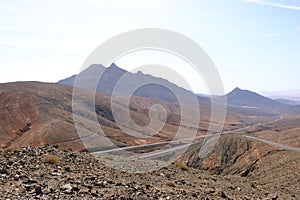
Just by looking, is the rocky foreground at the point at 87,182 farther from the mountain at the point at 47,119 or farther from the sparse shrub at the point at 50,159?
the mountain at the point at 47,119

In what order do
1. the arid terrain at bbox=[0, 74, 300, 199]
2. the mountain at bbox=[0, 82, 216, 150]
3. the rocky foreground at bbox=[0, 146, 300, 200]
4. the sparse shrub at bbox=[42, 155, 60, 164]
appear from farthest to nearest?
the mountain at bbox=[0, 82, 216, 150] → the sparse shrub at bbox=[42, 155, 60, 164] → the arid terrain at bbox=[0, 74, 300, 199] → the rocky foreground at bbox=[0, 146, 300, 200]

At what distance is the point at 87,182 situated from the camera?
11789 mm

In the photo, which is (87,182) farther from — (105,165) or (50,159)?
(105,165)

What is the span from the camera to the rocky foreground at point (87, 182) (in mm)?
10102

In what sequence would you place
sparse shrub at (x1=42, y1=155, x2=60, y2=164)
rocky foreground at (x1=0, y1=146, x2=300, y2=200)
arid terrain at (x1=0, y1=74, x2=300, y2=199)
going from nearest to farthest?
rocky foreground at (x1=0, y1=146, x2=300, y2=200) → arid terrain at (x1=0, y1=74, x2=300, y2=199) → sparse shrub at (x1=42, y1=155, x2=60, y2=164)

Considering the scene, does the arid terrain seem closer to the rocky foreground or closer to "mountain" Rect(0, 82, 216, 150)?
the rocky foreground

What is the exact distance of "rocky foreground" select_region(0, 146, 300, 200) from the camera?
10102 millimetres

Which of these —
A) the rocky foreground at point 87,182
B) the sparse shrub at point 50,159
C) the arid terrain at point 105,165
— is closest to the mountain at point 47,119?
the arid terrain at point 105,165

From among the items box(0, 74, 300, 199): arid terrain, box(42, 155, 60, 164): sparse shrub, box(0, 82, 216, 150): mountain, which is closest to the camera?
box(0, 74, 300, 199): arid terrain

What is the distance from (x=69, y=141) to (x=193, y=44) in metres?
69.1

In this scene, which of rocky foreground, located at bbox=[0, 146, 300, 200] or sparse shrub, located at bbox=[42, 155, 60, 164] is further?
sparse shrub, located at bbox=[42, 155, 60, 164]

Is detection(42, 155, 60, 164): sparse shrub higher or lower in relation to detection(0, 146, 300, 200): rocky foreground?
higher

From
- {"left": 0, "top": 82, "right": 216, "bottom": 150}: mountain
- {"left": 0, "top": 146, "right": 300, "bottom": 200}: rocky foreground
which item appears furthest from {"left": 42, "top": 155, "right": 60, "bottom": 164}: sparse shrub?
{"left": 0, "top": 82, "right": 216, "bottom": 150}: mountain

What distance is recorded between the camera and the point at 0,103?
10169cm
